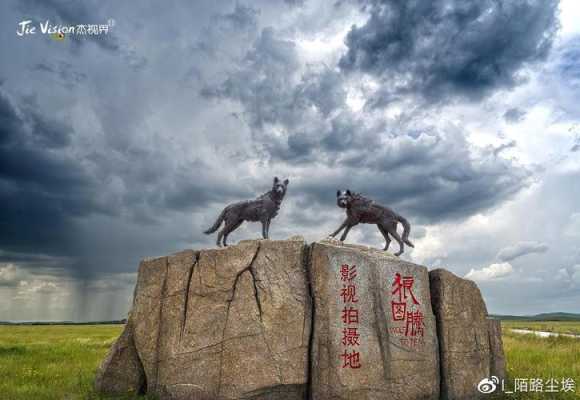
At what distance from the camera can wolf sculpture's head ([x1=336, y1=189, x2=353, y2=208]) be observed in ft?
53.3

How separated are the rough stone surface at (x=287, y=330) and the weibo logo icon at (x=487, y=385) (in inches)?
9.8

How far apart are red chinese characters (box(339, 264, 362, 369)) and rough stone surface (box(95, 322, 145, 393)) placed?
20.3ft

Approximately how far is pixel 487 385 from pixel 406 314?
12.7 feet

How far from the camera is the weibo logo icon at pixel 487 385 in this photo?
15273mm

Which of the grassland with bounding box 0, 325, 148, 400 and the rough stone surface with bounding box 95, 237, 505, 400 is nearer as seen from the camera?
the rough stone surface with bounding box 95, 237, 505, 400

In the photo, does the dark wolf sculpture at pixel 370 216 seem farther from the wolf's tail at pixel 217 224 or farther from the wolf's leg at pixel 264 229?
the wolf's tail at pixel 217 224

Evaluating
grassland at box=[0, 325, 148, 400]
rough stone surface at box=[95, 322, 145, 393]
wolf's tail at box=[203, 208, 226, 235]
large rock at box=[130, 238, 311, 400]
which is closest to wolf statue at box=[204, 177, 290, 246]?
wolf's tail at box=[203, 208, 226, 235]

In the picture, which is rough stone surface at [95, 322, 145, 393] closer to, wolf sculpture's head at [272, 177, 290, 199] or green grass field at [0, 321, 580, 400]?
green grass field at [0, 321, 580, 400]

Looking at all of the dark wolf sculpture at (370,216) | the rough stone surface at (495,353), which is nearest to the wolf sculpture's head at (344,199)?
the dark wolf sculpture at (370,216)

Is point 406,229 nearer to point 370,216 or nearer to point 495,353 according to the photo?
point 370,216

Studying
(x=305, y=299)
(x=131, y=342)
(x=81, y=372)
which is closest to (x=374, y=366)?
(x=305, y=299)

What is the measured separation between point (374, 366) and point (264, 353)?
9.49ft

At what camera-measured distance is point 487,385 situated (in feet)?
50.9

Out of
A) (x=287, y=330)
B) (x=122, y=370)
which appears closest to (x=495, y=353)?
(x=287, y=330)
